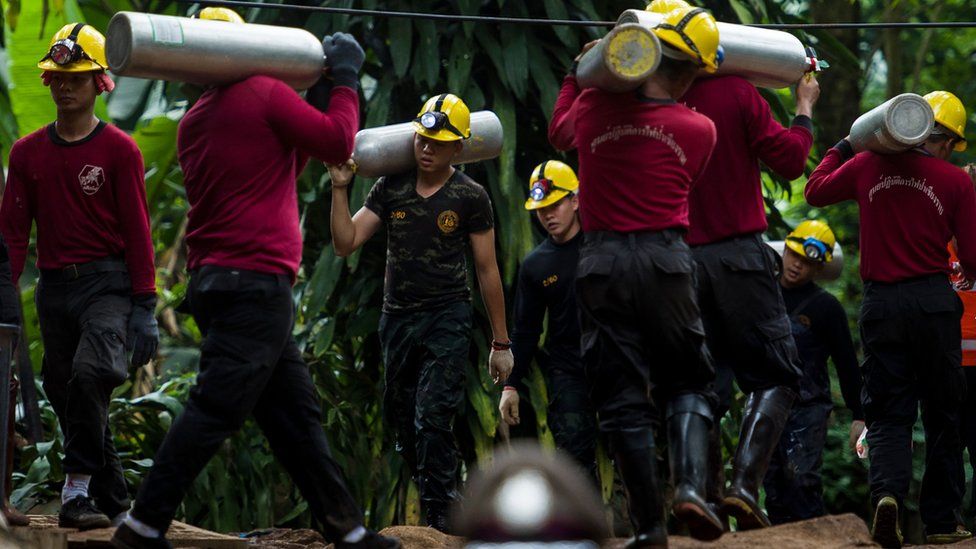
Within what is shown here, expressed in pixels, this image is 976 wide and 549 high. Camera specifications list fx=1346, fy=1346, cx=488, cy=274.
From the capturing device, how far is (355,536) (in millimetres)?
5500

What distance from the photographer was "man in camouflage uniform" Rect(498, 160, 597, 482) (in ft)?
25.4

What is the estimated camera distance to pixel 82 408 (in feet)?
20.2

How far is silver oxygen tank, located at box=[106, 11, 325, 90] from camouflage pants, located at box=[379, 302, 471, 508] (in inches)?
84.8

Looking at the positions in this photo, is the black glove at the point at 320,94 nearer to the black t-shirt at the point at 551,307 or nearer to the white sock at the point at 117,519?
the white sock at the point at 117,519

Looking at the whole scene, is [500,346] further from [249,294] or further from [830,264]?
[830,264]

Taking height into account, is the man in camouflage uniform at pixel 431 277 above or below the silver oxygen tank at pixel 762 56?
below

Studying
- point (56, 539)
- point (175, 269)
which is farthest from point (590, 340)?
point (175, 269)

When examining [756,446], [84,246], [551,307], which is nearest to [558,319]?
[551,307]

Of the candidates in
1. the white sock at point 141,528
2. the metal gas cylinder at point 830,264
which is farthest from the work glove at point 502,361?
the white sock at point 141,528

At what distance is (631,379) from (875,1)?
1529 cm

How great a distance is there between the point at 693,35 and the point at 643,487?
1831 mm

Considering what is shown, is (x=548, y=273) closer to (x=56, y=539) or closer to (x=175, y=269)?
(x=56, y=539)

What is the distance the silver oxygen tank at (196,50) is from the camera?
5.30m

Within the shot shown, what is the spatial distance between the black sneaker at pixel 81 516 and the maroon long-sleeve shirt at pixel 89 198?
101 cm
